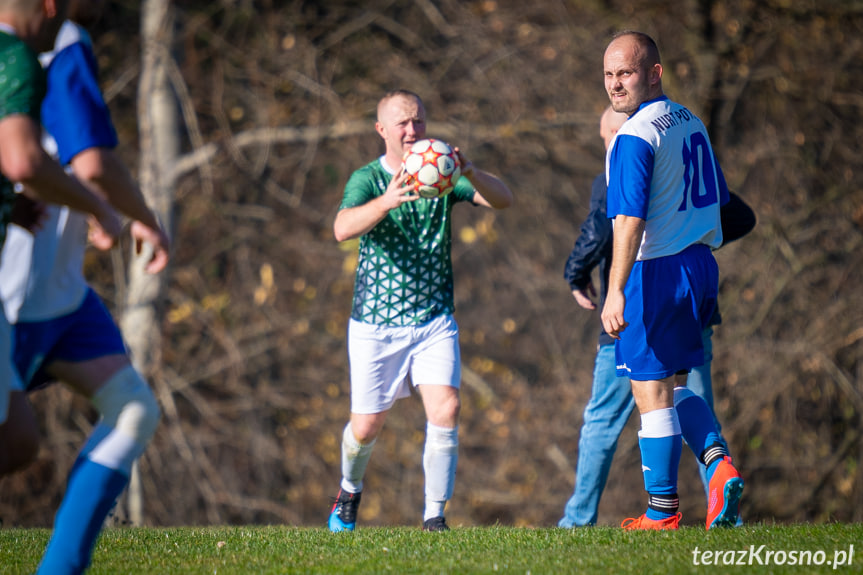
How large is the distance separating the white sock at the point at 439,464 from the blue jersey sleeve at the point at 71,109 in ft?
8.20

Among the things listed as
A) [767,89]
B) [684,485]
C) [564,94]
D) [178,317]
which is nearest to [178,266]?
[178,317]

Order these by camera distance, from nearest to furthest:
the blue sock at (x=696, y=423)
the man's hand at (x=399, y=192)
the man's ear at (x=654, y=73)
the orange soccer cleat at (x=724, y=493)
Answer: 1. the orange soccer cleat at (x=724, y=493)
2. the man's ear at (x=654, y=73)
3. the blue sock at (x=696, y=423)
4. the man's hand at (x=399, y=192)

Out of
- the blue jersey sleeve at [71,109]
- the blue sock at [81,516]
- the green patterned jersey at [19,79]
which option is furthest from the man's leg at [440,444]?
the green patterned jersey at [19,79]

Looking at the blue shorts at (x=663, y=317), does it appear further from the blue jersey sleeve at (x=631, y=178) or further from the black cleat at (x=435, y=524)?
the black cleat at (x=435, y=524)

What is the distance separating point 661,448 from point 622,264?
0.83 m

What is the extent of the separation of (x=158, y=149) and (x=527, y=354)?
4830 millimetres

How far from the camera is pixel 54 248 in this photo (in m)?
2.93

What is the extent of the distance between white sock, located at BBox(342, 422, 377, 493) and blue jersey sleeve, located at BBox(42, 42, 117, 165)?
252 cm

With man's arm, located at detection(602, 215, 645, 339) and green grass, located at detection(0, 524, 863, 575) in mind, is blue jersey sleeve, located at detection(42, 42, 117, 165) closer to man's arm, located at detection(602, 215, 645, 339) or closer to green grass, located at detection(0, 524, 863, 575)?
green grass, located at detection(0, 524, 863, 575)

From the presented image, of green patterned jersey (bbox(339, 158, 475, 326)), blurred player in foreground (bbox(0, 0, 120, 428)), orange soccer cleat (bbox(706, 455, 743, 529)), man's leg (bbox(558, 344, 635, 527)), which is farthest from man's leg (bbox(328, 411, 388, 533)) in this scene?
blurred player in foreground (bbox(0, 0, 120, 428))

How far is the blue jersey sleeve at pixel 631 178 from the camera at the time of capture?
3742 millimetres

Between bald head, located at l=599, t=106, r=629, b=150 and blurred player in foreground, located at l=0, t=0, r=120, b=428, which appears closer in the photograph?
blurred player in foreground, located at l=0, t=0, r=120, b=428

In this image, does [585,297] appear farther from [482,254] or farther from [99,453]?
[482,254]

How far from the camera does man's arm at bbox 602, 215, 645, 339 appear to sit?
373 centimetres
